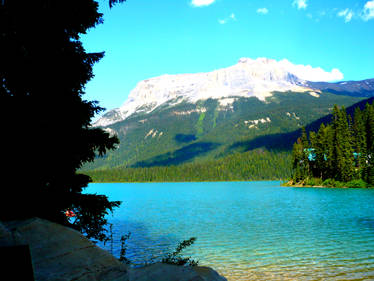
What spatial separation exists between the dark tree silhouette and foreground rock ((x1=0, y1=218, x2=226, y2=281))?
1680mm

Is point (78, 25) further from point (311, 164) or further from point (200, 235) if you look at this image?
point (311, 164)

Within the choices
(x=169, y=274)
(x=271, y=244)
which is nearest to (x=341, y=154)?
(x=271, y=244)

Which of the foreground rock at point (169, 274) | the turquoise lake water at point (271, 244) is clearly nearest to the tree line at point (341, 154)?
the turquoise lake water at point (271, 244)

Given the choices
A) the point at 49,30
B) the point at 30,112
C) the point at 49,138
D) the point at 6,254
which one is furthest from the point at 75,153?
the point at 6,254

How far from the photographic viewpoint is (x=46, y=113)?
920cm

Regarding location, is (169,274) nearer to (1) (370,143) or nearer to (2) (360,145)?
(2) (360,145)

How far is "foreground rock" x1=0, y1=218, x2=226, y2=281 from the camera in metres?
5.68

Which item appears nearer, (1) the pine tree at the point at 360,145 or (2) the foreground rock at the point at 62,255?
(2) the foreground rock at the point at 62,255

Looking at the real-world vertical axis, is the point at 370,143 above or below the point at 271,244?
above

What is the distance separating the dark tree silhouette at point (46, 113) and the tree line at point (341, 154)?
9442 cm

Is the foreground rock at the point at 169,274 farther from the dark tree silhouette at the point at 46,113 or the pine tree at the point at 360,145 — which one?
the pine tree at the point at 360,145

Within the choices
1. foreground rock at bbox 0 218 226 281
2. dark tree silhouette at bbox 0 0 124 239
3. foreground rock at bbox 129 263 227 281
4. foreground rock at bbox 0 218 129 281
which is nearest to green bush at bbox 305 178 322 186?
dark tree silhouette at bbox 0 0 124 239

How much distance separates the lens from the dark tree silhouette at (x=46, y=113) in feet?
27.1

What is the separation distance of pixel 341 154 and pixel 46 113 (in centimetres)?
10043
